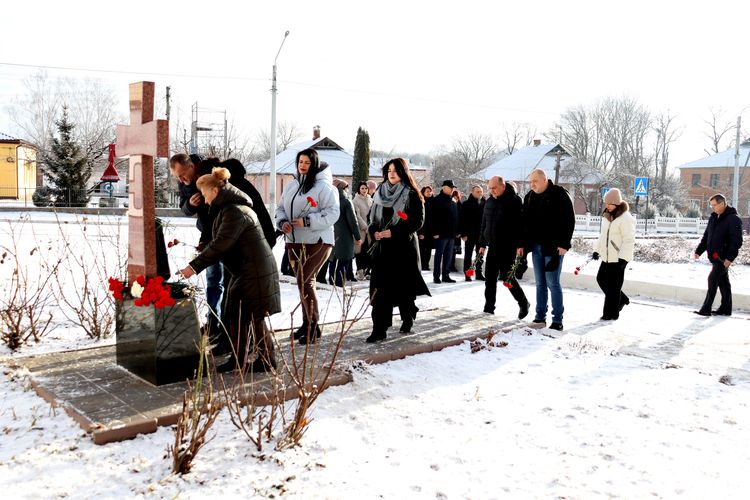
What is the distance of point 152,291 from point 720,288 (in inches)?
314

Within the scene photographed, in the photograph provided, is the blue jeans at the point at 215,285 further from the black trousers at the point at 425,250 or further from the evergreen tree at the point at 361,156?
the evergreen tree at the point at 361,156

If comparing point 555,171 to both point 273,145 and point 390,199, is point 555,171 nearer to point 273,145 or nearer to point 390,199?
point 273,145

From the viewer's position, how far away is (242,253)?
477 centimetres

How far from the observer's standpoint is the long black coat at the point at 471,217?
1232cm

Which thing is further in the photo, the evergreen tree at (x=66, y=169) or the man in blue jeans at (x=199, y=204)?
the evergreen tree at (x=66, y=169)

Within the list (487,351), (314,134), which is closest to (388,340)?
(487,351)

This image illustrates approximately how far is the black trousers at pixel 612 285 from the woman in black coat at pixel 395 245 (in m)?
3.14

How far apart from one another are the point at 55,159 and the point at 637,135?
52050 mm

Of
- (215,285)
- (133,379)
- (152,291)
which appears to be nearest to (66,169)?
(215,285)

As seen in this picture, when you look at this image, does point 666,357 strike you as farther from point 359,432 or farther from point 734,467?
point 359,432

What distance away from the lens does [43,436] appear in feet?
12.5

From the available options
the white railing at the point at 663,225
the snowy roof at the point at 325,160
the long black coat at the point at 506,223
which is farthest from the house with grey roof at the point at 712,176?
the long black coat at the point at 506,223

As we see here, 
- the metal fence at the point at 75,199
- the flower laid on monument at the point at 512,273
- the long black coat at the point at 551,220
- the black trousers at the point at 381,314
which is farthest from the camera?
the metal fence at the point at 75,199

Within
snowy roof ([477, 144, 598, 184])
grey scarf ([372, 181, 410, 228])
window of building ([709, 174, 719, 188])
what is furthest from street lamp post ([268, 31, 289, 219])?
window of building ([709, 174, 719, 188])
